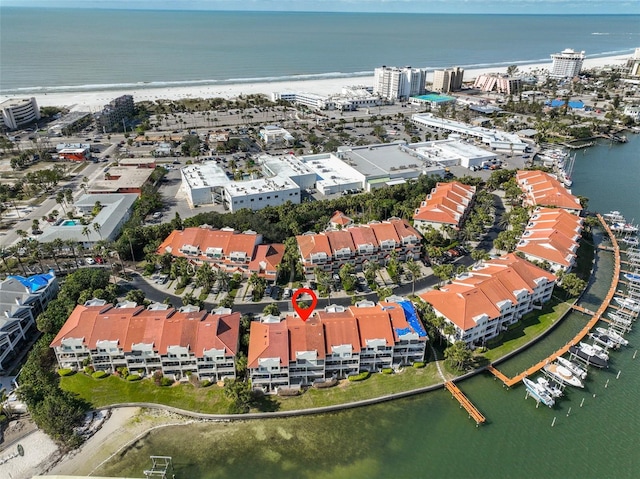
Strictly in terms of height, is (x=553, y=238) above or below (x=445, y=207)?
below

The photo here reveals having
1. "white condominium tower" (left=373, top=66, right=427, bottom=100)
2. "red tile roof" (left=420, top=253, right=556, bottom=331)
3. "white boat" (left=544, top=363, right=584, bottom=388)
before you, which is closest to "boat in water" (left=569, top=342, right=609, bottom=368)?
"white boat" (left=544, top=363, right=584, bottom=388)

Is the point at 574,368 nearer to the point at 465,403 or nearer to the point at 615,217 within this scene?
the point at 465,403

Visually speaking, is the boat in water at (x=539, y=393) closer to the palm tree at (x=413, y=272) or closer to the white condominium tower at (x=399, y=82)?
the palm tree at (x=413, y=272)

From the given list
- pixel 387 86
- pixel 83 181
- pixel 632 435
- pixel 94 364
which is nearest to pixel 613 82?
pixel 387 86

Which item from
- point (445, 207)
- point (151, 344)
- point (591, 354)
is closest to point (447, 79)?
point (445, 207)

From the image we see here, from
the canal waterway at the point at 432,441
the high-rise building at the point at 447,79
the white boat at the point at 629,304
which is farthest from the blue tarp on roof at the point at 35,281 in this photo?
the high-rise building at the point at 447,79

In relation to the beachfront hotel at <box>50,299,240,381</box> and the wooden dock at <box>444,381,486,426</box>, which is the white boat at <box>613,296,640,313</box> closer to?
the wooden dock at <box>444,381,486,426</box>

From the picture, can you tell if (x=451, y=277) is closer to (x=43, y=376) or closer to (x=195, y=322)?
(x=195, y=322)

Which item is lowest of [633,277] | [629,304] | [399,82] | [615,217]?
[629,304]
